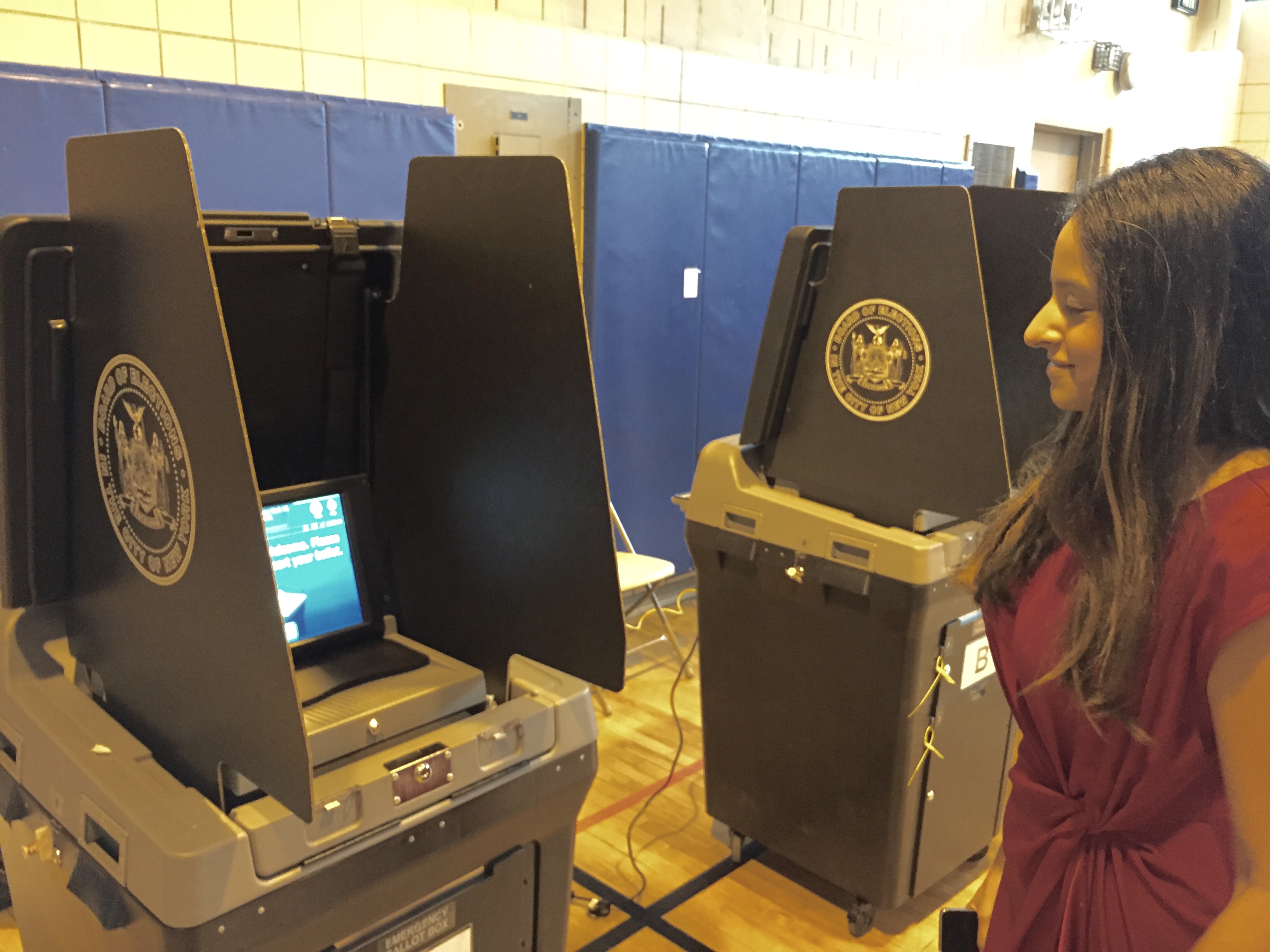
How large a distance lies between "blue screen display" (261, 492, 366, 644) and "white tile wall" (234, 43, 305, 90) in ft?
6.10

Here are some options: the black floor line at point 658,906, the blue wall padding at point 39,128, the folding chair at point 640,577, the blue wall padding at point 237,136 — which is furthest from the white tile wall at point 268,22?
the black floor line at point 658,906

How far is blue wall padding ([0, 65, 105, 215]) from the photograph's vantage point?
221cm

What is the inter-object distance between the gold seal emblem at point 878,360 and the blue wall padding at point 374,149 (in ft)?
4.61

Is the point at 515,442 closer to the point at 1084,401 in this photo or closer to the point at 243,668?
the point at 243,668

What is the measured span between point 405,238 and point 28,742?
75 centimetres

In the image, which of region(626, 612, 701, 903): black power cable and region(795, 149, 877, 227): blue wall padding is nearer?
region(626, 612, 701, 903): black power cable

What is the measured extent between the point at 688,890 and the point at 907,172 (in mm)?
3509

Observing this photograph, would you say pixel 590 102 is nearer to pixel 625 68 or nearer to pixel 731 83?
pixel 625 68

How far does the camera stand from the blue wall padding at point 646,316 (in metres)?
3.51

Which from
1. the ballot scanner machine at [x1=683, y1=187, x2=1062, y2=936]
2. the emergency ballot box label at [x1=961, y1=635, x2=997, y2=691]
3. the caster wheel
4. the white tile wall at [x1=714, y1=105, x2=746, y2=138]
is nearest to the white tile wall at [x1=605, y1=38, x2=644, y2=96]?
the white tile wall at [x1=714, y1=105, x2=746, y2=138]

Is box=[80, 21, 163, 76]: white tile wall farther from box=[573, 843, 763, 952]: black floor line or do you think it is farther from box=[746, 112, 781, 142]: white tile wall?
box=[746, 112, 781, 142]: white tile wall

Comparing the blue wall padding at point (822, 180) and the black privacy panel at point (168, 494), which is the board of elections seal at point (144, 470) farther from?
the blue wall padding at point (822, 180)

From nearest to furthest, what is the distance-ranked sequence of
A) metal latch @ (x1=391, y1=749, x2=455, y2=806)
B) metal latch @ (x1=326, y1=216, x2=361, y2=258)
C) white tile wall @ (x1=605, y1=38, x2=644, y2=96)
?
metal latch @ (x1=391, y1=749, x2=455, y2=806) → metal latch @ (x1=326, y1=216, x2=361, y2=258) → white tile wall @ (x1=605, y1=38, x2=644, y2=96)

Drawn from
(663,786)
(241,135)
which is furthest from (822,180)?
(663,786)
